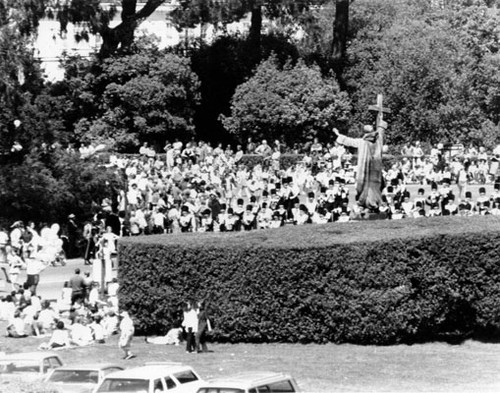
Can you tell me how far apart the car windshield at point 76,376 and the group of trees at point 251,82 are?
123 ft

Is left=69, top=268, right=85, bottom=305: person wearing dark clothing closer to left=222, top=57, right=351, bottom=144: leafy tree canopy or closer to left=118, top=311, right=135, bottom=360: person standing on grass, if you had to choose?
left=118, top=311, right=135, bottom=360: person standing on grass

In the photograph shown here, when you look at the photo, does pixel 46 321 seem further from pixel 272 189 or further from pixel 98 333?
pixel 272 189

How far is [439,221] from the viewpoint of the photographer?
1428 inches

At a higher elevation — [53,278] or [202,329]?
[53,278]

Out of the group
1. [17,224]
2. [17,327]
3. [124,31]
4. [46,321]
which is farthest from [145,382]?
[124,31]

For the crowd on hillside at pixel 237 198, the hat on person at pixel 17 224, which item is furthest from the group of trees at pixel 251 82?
the hat on person at pixel 17 224

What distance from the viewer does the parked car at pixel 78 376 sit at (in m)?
27.3

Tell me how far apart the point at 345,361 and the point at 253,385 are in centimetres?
893

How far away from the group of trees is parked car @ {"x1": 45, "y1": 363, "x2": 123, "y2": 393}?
37319mm

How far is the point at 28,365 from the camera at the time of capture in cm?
2880

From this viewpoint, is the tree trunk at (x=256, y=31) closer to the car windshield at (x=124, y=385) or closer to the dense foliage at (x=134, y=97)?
the dense foliage at (x=134, y=97)

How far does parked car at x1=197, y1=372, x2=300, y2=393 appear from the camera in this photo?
24.5m

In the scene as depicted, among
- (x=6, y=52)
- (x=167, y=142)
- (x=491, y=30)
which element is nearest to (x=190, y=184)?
(x=6, y=52)

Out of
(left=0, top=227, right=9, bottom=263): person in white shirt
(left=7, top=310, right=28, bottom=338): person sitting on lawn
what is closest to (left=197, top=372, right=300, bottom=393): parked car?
(left=7, top=310, right=28, bottom=338): person sitting on lawn
